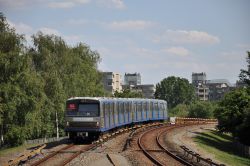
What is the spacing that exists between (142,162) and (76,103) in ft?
32.5

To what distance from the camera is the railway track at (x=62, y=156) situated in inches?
856

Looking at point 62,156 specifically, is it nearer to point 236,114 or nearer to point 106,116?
point 106,116

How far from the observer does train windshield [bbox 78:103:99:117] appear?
1199 inches

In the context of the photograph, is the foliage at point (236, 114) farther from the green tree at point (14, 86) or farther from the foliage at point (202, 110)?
the foliage at point (202, 110)

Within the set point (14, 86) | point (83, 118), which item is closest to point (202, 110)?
point (14, 86)

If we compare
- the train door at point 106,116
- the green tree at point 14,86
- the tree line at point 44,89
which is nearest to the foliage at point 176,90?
the tree line at point 44,89

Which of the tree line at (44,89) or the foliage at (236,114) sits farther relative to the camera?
the foliage at (236,114)

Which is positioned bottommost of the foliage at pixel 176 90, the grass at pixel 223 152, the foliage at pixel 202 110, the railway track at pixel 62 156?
the grass at pixel 223 152

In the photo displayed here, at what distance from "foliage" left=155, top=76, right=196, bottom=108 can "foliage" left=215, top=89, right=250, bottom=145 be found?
437ft

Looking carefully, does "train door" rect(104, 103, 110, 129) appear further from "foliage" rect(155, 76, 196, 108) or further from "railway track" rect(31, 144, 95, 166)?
"foliage" rect(155, 76, 196, 108)

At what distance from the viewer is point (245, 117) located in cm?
4750

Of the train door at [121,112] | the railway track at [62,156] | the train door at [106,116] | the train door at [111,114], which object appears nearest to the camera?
the railway track at [62,156]

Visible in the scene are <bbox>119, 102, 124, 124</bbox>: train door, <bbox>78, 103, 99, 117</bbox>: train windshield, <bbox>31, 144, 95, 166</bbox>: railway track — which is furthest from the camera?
<bbox>119, 102, 124, 124</bbox>: train door

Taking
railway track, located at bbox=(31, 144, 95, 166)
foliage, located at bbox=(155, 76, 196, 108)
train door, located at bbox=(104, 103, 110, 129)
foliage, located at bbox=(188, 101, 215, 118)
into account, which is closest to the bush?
train door, located at bbox=(104, 103, 110, 129)
